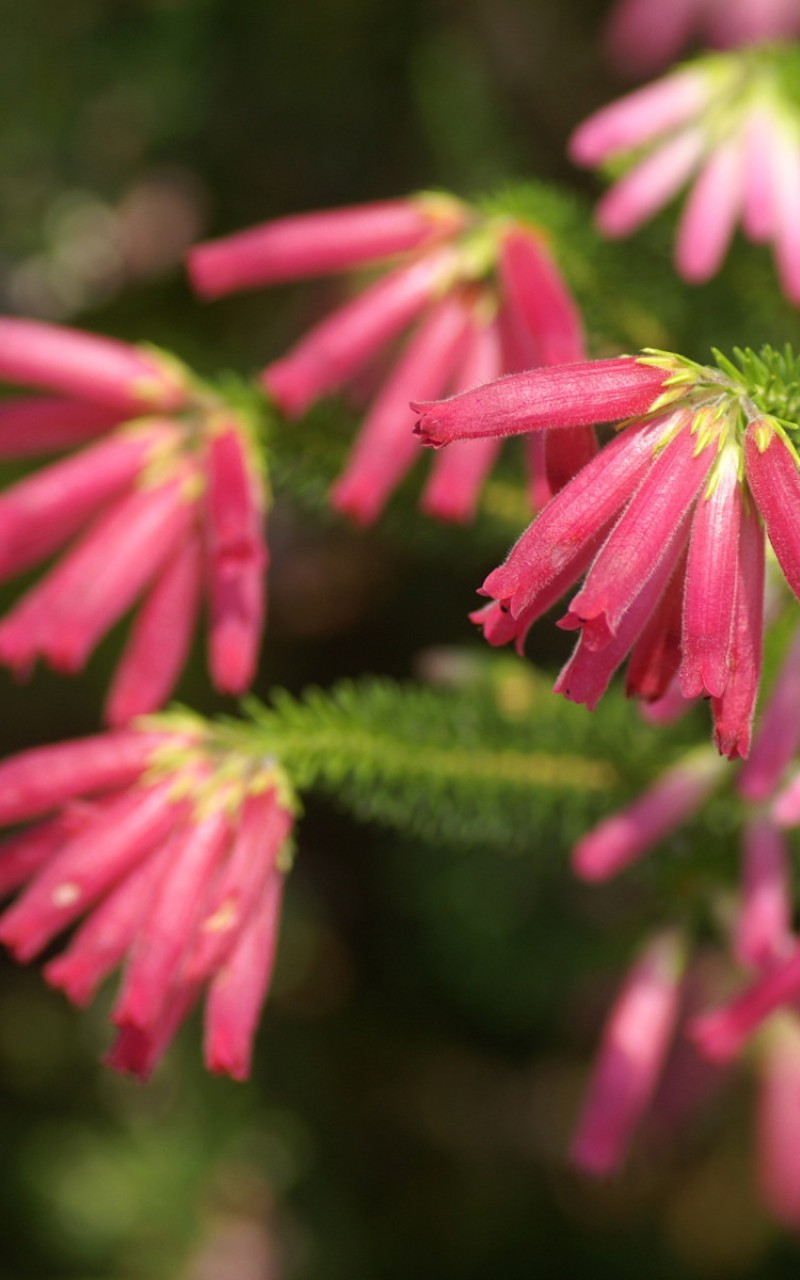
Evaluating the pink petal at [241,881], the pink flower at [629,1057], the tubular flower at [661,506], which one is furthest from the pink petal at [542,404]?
the pink flower at [629,1057]

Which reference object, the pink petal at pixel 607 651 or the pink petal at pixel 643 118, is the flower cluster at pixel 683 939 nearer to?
the pink petal at pixel 607 651

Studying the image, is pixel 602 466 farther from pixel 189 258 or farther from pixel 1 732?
pixel 1 732

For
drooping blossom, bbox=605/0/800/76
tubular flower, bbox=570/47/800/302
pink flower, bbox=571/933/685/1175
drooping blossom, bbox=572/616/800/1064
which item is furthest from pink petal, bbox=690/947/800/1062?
drooping blossom, bbox=605/0/800/76

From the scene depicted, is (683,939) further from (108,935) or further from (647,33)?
(647,33)

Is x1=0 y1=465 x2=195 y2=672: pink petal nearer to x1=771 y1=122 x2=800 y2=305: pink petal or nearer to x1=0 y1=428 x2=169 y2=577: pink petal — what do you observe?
x1=0 y1=428 x2=169 y2=577: pink petal

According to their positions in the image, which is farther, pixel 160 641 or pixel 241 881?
pixel 160 641

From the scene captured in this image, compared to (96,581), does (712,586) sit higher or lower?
lower

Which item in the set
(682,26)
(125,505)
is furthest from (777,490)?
(682,26)
